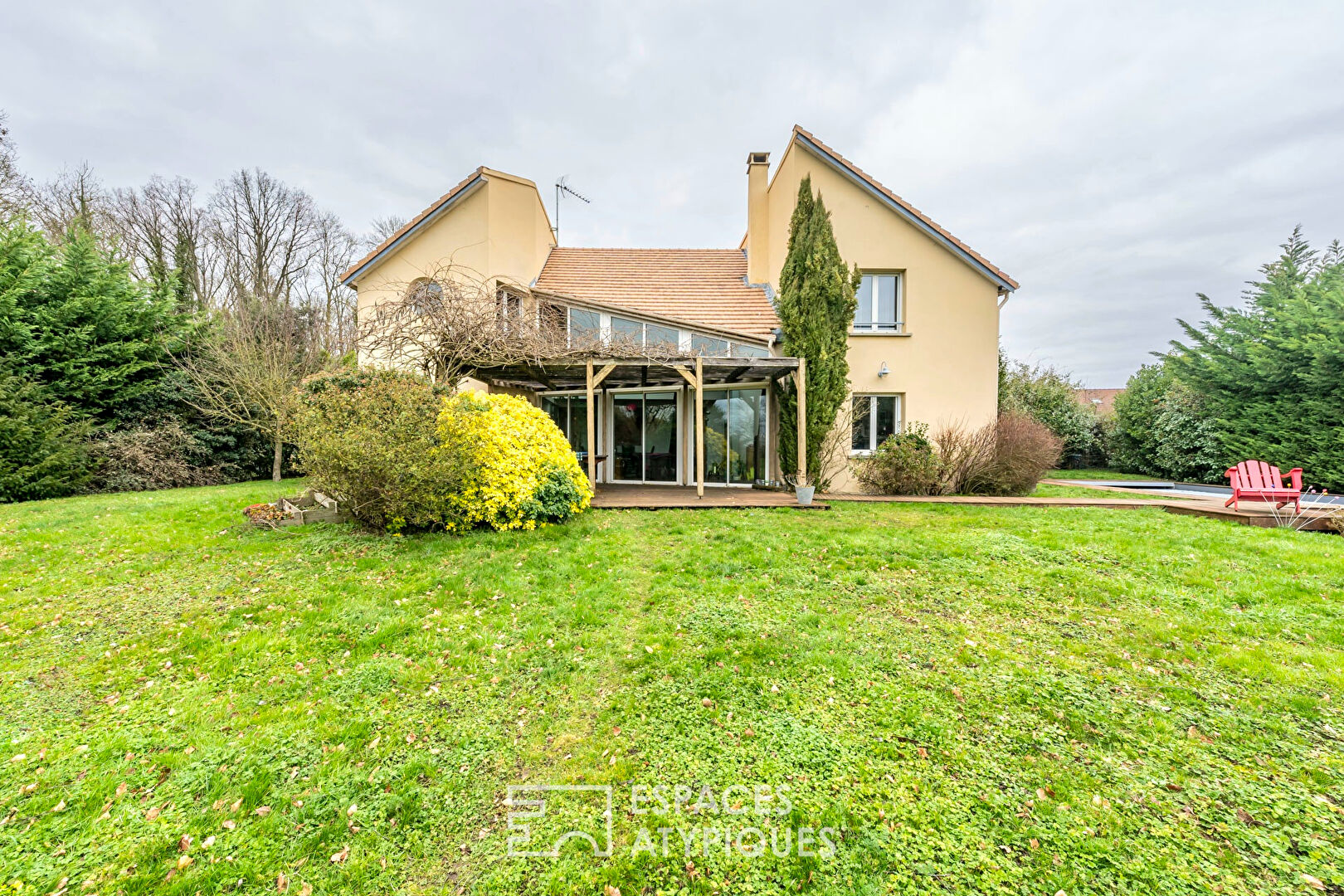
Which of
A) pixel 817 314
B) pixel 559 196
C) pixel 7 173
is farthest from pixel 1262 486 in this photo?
pixel 7 173

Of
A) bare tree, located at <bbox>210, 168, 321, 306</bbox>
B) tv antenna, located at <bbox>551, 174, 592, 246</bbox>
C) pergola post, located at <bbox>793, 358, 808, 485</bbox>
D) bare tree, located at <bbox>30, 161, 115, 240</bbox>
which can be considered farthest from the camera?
bare tree, located at <bbox>210, 168, 321, 306</bbox>

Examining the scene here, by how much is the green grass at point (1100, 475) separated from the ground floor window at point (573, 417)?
15.7m

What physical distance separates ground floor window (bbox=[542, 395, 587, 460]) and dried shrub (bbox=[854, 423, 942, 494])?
7.32m

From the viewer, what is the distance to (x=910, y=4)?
10.6 meters

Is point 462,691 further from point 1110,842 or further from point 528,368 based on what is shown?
point 528,368

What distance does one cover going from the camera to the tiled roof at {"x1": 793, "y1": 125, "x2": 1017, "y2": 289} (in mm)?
11805

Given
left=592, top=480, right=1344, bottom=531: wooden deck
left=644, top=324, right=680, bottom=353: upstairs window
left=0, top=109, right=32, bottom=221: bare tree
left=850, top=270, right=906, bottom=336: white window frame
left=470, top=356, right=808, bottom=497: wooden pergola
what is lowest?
left=592, top=480, right=1344, bottom=531: wooden deck

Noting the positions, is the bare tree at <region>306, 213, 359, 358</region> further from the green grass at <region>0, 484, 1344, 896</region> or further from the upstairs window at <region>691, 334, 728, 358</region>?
the green grass at <region>0, 484, 1344, 896</region>

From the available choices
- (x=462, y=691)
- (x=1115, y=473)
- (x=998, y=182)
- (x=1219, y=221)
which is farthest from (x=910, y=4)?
(x=1219, y=221)

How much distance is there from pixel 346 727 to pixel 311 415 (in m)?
5.49

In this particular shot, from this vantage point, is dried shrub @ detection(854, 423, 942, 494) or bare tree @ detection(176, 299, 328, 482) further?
bare tree @ detection(176, 299, 328, 482)

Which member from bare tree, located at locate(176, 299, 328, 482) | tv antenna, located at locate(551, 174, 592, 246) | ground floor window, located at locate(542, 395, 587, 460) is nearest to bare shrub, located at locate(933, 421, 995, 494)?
ground floor window, located at locate(542, 395, 587, 460)

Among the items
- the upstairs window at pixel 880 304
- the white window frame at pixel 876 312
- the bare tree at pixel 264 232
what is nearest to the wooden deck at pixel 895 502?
the white window frame at pixel 876 312

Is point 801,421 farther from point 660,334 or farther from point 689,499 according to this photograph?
point 660,334
